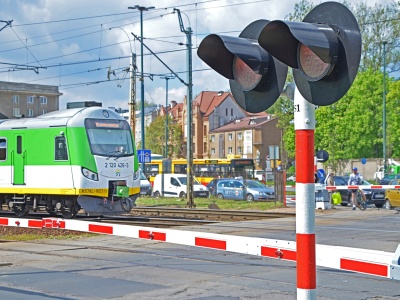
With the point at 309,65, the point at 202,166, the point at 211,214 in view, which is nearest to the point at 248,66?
the point at 309,65

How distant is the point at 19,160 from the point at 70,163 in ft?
8.20

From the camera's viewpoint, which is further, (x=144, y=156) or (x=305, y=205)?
(x=144, y=156)

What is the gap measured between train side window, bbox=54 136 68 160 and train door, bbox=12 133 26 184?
1.52 m

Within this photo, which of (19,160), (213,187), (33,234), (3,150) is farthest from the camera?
(213,187)

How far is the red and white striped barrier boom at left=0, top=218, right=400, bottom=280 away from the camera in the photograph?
19.6ft

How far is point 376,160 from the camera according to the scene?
→ 70688 mm

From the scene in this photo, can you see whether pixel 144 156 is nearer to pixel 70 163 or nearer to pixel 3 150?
pixel 3 150

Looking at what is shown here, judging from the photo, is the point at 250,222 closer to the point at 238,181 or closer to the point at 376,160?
the point at 238,181

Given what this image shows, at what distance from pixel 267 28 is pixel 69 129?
61.5 ft

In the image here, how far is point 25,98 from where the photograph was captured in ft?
383

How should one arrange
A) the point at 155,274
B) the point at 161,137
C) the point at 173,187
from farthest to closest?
1. the point at 161,137
2. the point at 173,187
3. the point at 155,274

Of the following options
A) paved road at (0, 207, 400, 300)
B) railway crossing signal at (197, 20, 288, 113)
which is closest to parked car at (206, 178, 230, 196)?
paved road at (0, 207, 400, 300)

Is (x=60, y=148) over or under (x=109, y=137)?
under

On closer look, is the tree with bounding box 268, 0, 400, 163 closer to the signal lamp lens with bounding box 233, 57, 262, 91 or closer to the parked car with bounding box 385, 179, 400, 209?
the parked car with bounding box 385, 179, 400, 209
